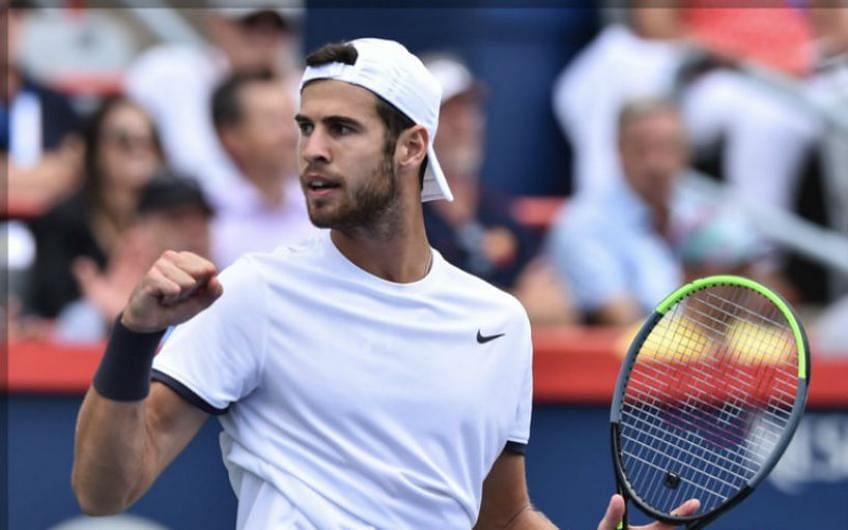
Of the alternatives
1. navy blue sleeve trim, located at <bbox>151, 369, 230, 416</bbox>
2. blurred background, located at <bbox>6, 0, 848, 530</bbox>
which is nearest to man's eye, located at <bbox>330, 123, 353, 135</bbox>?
navy blue sleeve trim, located at <bbox>151, 369, 230, 416</bbox>

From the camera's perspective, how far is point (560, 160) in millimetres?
7938

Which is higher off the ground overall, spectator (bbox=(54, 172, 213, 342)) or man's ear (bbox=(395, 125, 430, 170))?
man's ear (bbox=(395, 125, 430, 170))

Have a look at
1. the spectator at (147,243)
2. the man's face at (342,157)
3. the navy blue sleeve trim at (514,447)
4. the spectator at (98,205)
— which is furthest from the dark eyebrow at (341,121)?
the spectator at (98,205)

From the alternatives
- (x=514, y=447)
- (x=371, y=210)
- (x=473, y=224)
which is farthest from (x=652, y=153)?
(x=371, y=210)

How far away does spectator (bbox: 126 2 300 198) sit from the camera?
6848 millimetres

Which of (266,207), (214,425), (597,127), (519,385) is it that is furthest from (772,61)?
(519,385)

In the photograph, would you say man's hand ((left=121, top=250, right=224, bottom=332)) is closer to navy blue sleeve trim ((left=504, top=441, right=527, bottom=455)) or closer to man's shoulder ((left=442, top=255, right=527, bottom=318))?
man's shoulder ((left=442, top=255, right=527, bottom=318))

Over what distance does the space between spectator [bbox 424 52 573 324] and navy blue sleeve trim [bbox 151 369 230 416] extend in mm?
2806

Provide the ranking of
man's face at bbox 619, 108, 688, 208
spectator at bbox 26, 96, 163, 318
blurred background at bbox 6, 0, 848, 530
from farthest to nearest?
man's face at bbox 619, 108, 688, 208 < spectator at bbox 26, 96, 163, 318 < blurred background at bbox 6, 0, 848, 530

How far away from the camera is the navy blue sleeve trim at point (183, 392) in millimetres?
3207

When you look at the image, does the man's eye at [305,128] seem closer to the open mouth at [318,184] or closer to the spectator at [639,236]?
the open mouth at [318,184]

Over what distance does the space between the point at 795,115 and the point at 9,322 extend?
3.35 meters

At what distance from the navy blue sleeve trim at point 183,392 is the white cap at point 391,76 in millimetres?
610

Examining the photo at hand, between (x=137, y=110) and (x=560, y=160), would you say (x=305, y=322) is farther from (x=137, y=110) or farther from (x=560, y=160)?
(x=560, y=160)
